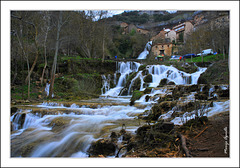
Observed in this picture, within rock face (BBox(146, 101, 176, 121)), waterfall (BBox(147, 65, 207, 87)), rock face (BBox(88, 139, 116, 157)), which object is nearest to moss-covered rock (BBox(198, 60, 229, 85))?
waterfall (BBox(147, 65, 207, 87))

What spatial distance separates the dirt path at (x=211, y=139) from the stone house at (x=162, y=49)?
74.2 feet

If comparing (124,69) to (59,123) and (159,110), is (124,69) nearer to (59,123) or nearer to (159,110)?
(159,110)

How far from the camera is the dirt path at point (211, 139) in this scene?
6.40 feet

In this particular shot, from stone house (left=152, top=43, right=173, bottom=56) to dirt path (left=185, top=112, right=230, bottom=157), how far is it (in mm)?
22615

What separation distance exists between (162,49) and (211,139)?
79.4 ft

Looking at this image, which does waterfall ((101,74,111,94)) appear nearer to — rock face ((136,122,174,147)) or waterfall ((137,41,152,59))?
rock face ((136,122,174,147))

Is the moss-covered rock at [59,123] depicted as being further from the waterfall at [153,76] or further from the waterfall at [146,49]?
the waterfall at [146,49]

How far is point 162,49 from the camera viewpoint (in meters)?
24.9

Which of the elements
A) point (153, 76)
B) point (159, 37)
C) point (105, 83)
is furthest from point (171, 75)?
point (159, 37)

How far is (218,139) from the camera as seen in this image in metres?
2.17

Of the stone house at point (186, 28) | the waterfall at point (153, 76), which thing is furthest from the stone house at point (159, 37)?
the stone house at point (186, 28)

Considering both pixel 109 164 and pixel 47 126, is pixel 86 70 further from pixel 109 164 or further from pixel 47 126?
pixel 109 164

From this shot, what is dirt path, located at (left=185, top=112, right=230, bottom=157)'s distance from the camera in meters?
1.95
